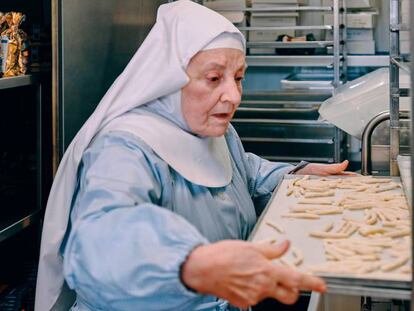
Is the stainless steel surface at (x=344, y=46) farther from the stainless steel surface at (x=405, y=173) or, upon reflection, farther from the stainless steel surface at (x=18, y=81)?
the stainless steel surface at (x=18, y=81)

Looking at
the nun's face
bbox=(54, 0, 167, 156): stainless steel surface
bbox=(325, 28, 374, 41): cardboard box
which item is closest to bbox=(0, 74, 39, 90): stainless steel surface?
bbox=(54, 0, 167, 156): stainless steel surface

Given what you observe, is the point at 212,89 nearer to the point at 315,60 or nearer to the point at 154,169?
the point at 154,169

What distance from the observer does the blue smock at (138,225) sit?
115 centimetres

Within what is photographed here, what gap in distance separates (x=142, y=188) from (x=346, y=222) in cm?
45

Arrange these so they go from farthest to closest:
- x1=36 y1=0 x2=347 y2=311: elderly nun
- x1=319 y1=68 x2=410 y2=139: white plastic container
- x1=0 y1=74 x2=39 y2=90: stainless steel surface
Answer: x1=319 y1=68 x2=410 y2=139: white plastic container
x1=0 y1=74 x2=39 y2=90: stainless steel surface
x1=36 y1=0 x2=347 y2=311: elderly nun

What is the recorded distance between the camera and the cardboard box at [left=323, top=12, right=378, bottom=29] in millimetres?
2992

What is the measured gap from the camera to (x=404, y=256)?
121 cm

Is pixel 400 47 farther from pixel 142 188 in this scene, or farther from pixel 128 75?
pixel 142 188

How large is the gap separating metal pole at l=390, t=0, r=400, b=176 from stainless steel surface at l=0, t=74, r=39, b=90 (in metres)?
1.12

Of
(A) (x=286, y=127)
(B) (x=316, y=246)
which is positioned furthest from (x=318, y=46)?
(B) (x=316, y=246)

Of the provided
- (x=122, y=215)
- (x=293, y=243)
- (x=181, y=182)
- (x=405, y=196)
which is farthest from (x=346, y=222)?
(x=122, y=215)

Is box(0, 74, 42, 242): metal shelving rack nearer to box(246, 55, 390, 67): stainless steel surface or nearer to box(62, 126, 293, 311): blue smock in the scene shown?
box(62, 126, 293, 311): blue smock

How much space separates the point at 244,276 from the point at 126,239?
0.23m

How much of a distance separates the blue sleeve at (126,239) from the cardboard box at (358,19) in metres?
1.82
